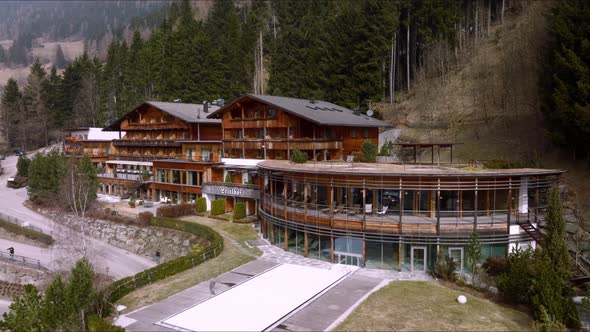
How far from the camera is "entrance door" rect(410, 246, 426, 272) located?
25.0 meters

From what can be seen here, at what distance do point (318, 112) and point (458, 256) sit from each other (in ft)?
74.1

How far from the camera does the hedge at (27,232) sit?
40312 millimetres

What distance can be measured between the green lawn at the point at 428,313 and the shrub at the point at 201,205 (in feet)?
78.8

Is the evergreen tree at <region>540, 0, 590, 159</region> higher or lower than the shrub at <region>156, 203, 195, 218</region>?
higher

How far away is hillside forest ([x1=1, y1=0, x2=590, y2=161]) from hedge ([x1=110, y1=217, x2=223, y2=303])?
27.5m

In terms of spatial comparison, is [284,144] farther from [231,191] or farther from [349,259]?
[349,259]

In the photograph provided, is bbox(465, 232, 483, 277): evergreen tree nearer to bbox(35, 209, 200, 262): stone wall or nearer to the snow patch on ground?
bbox(35, 209, 200, 262): stone wall

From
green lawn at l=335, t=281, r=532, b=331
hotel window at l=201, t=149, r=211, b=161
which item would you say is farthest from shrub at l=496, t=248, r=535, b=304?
hotel window at l=201, t=149, r=211, b=161

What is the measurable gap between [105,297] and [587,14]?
3684 centimetres

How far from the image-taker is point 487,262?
24234mm

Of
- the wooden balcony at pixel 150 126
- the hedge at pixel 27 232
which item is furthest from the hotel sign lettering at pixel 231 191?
the hedge at pixel 27 232

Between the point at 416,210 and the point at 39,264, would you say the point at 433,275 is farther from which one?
the point at 39,264

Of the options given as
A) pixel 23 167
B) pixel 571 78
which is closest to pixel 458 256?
pixel 571 78

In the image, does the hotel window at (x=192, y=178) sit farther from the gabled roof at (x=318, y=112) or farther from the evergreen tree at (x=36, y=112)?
the evergreen tree at (x=36, y=112)
